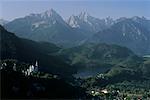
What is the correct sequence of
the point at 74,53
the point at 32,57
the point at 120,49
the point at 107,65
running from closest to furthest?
the point at 32,57, the point at 107,65, the point at 74,53, the point at 120,49

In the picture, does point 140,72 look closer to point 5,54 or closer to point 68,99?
point 5,54

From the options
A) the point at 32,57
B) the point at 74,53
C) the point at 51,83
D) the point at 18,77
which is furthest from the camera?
the point at 74,53

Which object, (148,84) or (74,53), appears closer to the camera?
(148,84)

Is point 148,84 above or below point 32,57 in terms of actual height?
below

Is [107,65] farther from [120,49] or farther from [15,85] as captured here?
[15,85]

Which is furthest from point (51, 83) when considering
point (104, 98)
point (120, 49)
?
point (120, 49)

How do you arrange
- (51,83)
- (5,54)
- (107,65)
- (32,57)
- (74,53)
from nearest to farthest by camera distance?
(51,83) → (5,54) → (32,57) → (107,65) → (74,53)

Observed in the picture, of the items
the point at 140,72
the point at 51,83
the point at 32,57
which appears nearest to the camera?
the point at 51,83

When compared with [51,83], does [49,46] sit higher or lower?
higher

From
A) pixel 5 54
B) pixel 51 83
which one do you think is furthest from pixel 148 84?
pixel 51 83
